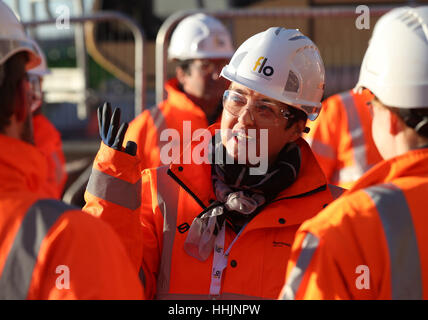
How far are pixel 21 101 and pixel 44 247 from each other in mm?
446

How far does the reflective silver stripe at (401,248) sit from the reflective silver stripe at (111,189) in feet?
3.53

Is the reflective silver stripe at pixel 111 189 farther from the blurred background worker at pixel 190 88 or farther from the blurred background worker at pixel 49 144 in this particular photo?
the blurred background worker at pixel 49 144

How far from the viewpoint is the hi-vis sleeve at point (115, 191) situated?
2.75 m

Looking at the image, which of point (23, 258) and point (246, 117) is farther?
point (246, 117)

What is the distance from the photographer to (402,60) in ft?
7.63

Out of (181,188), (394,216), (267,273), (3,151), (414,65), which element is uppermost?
(414,65)

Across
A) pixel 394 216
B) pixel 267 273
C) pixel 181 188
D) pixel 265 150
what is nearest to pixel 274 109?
pixel 265 150

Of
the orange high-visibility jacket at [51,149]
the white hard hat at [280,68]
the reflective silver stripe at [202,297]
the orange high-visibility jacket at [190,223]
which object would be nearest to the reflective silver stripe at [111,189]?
the orange high-visibility jacket at [190,223]

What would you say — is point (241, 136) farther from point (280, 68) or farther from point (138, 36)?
point (138, 36)

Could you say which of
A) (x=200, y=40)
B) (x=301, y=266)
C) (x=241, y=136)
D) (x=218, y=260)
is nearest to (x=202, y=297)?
(x=218, y=260)

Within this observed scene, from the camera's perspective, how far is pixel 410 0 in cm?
898

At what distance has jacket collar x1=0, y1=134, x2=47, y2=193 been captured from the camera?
1.93 meters
